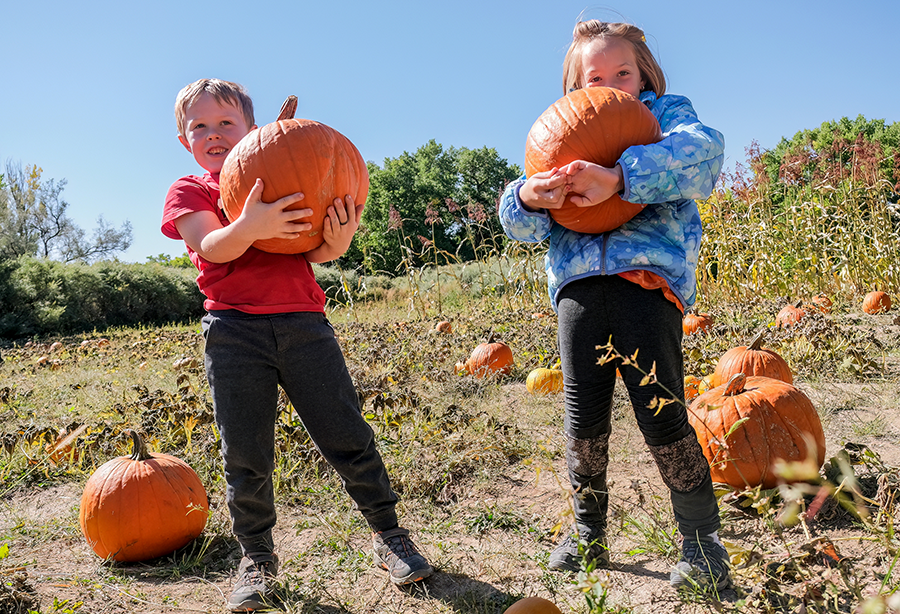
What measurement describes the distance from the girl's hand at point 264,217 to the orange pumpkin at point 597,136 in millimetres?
831

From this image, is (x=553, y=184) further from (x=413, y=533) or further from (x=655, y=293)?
(x=413, y=533)

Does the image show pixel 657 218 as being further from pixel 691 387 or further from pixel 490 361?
pixel 490 361

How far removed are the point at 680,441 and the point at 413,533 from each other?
3.73 ft

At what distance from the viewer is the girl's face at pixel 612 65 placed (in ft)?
6.64

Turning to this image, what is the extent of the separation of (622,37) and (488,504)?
189 centimetres

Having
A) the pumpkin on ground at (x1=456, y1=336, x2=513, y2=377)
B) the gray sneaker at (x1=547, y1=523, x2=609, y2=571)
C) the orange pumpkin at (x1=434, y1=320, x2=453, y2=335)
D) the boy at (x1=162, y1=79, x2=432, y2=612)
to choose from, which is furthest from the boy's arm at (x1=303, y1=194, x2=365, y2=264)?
the orange pumpkin at (x1=434, y1=320, x2=453, y2=335)

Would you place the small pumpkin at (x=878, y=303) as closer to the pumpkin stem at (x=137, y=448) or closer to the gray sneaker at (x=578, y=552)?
the gray sneaker at (x=578, y=552)

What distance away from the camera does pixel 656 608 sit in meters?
1.76

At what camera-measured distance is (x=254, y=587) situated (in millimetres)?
1960

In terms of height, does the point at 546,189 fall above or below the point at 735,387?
above

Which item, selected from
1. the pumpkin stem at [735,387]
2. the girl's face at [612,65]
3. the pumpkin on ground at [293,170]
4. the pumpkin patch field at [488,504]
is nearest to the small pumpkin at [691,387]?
the pumpkin patch field at [488,504]

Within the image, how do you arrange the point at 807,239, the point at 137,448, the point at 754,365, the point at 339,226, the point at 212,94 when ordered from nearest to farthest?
the point at 339,226
the point at 212,94
the point at 137,448
the point at 754,365
the point at 807,239

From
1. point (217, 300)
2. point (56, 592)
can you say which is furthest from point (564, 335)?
point (56, 592)

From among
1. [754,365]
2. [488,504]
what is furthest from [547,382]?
[488,504]
